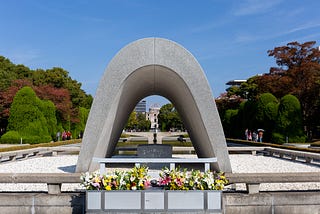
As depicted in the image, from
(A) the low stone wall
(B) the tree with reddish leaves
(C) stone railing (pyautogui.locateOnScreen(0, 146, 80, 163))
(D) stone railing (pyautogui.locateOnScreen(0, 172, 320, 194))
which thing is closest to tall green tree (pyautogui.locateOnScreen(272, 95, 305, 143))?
(B) the tree with reddish leaves

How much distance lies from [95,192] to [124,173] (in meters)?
0.56

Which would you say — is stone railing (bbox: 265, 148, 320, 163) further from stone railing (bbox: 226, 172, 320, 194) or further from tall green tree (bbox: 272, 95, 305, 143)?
tall green tree (bbox: 272, 95, 305, 143)

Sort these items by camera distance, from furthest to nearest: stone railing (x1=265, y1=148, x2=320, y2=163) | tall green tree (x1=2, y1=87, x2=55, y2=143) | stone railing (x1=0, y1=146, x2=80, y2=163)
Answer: tall green tree (x1=2, y1=87, x2=55, y2=143), stone railing (x1=0, y1=146, x2=80, y2=163), stone railing (x1=265, y1=148, x2=320, y2=163)

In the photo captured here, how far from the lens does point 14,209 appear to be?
236 inches

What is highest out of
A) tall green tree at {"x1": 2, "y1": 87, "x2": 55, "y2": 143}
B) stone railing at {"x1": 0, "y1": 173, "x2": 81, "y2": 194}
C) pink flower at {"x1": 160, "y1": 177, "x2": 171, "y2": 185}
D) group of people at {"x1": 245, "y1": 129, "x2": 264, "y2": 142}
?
tall green tree at {"x1": 2, "y1": 87, "x2": 55, "y2": 143}

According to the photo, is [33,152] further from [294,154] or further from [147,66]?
[294,154]

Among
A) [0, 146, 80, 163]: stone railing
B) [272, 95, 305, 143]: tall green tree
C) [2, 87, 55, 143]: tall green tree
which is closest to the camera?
[0, 146, 80, 163]: stone railing

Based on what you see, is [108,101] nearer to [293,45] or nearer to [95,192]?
A: [95,192]

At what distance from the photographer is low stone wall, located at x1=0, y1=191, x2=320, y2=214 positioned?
5.99 metres

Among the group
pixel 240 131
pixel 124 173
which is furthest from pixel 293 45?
pixel 124 173

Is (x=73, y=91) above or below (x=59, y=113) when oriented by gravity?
above

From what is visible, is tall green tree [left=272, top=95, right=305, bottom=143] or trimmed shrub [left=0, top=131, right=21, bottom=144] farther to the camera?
trimmed shrub [left=0, top=131, right=21, bottom=144]

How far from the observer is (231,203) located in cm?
601

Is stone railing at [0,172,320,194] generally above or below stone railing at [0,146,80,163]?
above
